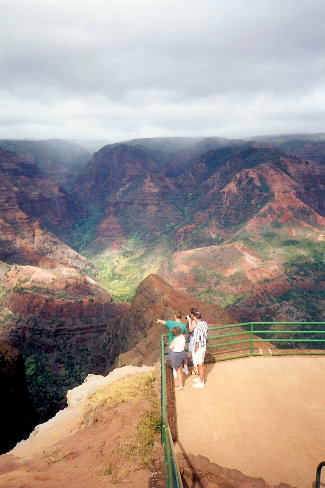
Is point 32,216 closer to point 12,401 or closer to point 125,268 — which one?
point 125,268

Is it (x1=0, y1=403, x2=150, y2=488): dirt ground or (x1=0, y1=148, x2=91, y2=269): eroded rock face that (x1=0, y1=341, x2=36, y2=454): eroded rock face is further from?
(x1=0, y1=148, x2=91, y2=269): eroded rock face

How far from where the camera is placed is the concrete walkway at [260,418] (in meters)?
5.52

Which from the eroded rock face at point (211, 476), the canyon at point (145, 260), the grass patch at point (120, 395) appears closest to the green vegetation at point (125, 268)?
the canyon at point (145, 260)

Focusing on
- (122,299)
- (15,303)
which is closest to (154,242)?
(122,299)

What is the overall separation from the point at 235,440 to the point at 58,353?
43815 millimetres

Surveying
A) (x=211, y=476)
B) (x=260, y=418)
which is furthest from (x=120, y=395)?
(x=211, y=476)

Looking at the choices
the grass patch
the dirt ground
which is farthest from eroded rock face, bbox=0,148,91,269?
the dirt ground

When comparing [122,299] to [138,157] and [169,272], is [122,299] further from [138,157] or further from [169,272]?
[138,157]

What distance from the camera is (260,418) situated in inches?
261

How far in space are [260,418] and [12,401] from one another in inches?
870

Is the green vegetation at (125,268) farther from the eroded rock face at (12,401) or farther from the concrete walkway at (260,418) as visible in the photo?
the concrete walkway at (260,418)

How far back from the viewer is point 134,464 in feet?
19.8

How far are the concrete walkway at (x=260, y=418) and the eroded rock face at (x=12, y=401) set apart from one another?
19393 millimetres

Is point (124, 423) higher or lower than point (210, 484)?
lower
